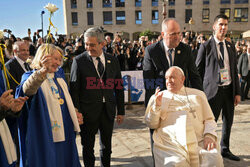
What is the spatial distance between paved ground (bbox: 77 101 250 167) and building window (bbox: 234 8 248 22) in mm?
36630

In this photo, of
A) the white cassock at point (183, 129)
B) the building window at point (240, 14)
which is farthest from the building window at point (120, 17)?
the white cassock at point (183, 129)

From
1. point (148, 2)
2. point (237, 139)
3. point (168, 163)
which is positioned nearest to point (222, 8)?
point (148, 2)

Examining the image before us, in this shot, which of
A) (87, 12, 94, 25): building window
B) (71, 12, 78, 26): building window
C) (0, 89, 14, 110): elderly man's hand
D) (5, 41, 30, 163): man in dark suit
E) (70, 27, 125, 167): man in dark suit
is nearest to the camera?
(0, 89, 14, 110): elderly man's hand

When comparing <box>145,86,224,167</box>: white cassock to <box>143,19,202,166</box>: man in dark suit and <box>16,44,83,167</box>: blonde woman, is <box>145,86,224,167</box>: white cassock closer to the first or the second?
<box>143,19,202,166</box>: man in dark suit

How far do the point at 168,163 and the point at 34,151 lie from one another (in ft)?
4.90

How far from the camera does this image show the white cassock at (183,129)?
2.36m

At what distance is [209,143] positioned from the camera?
8.12 feet

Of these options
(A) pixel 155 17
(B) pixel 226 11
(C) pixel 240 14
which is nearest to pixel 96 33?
(A) pixel 155 17

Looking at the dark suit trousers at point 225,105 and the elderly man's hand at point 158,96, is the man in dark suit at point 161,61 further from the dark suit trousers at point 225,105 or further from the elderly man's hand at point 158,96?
the dark suit trousers at point 225,105

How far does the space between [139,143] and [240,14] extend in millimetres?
40475

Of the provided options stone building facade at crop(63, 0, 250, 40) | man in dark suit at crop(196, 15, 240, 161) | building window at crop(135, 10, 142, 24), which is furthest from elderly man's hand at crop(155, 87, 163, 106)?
building window at crop(135, 10, 142, 24)

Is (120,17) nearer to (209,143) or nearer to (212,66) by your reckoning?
(212,66)

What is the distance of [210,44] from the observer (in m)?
3.50

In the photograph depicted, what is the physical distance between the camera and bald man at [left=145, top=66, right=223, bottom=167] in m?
2.39
